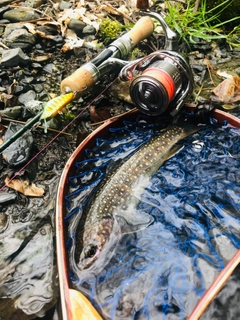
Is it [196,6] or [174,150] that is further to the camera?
[196,6]

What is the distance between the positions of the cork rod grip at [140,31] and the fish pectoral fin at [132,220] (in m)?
1.56

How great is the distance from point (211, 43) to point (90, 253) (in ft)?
10.4

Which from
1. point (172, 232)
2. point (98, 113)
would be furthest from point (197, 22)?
Answer: point (172, 232)

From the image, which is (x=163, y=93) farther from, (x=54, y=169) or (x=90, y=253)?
(x=90, y=253)

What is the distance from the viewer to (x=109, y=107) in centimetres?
331

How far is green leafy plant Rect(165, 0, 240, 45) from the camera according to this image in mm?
4027

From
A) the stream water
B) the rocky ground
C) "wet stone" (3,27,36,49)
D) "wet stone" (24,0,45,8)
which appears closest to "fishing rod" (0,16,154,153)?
the rocky ground

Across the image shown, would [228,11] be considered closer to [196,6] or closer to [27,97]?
[196,6]

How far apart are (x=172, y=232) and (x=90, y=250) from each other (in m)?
0.53

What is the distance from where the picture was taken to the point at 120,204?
2.34 m

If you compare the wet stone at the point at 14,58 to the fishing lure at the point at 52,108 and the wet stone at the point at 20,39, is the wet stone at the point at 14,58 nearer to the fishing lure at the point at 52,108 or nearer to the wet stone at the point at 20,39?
the wet stone at the point at 20,39

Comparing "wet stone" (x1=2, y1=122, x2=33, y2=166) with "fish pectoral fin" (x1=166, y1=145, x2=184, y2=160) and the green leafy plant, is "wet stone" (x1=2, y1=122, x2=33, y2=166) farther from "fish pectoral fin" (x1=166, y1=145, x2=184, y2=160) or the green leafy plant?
the green leafy plant

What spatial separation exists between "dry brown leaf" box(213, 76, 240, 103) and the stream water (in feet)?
2.13

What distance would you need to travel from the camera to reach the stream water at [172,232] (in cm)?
187
